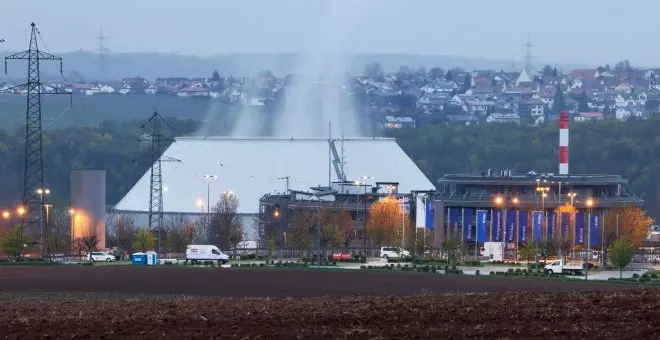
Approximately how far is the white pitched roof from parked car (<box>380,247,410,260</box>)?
92.1ft

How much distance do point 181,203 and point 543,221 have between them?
113ft

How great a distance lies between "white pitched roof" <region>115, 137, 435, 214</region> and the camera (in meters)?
124

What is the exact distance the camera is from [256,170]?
13188 cm

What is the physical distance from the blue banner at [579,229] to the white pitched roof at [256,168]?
28.2m

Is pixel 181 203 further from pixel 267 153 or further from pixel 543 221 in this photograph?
pixel 543 221

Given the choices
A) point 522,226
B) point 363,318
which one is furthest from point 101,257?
point 363,318

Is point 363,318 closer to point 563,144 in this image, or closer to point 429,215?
point 429,215

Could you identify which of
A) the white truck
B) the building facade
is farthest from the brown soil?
the building facade

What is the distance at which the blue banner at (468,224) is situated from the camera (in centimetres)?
9881

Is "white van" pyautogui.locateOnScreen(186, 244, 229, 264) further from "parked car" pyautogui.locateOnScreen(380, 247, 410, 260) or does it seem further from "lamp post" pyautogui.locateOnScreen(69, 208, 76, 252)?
"lamp post" pyautogui.locateOnScreen(69, 208, 76, 252)

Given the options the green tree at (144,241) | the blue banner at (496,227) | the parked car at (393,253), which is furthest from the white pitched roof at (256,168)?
the parked car at (393,253)

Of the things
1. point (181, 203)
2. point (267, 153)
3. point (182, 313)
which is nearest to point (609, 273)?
point (182, 313)

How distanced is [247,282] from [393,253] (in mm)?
31983

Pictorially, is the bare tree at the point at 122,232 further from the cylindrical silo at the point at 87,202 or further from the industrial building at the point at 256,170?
the industrial building at the point at 256,170
